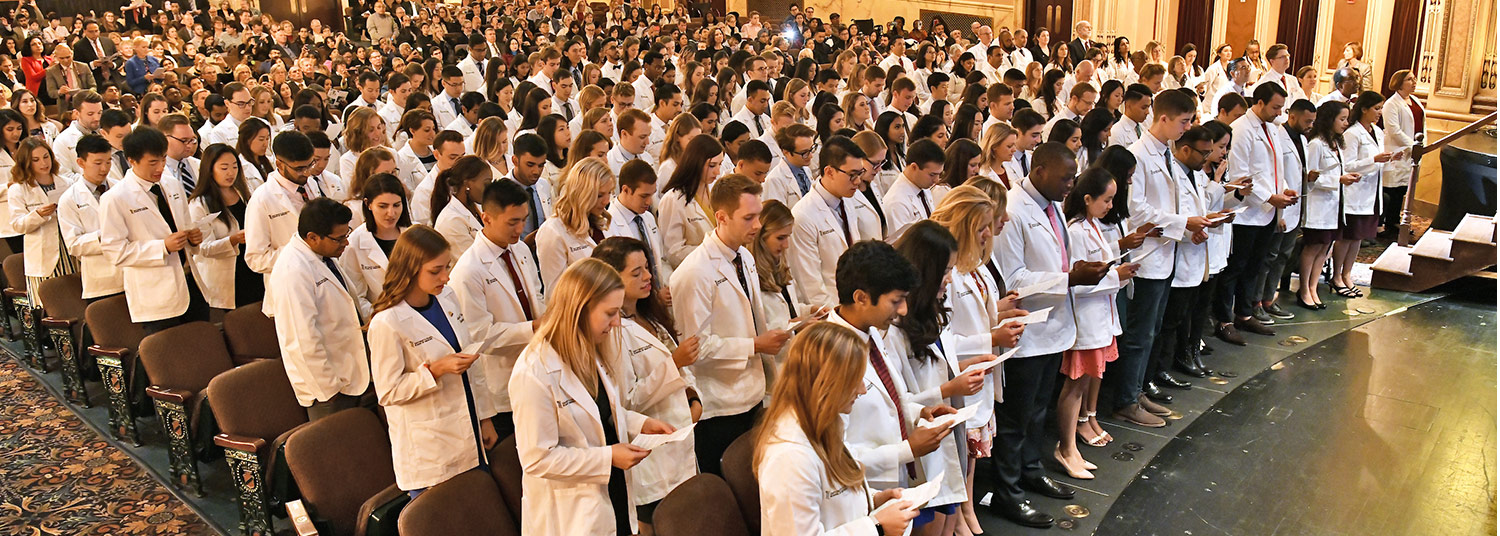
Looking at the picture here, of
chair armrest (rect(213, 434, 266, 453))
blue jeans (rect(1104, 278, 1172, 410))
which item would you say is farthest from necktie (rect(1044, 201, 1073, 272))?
chair armrest (rect(213, 434, 266, 453))

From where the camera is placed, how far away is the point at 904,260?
11.3 ft

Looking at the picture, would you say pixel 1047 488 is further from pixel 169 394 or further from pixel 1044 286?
pixel 169 394

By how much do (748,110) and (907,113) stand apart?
1.74 meters

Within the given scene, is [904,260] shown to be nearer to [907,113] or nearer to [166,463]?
[166,463]

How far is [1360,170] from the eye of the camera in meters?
8.14

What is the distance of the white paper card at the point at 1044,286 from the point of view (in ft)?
15.8

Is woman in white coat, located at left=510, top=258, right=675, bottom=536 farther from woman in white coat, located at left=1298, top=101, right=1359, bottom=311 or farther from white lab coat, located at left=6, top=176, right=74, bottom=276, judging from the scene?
woman in white coat, located at left=1298, top=101, right=1359, bottom=311

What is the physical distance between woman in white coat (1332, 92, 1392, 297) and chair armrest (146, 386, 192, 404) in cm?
770

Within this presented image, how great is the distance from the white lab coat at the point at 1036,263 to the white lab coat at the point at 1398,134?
610 centimetres

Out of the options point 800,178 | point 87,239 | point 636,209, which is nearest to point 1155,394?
point 800,178

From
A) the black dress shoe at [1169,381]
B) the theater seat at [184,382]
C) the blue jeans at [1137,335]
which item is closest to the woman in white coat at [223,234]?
the theater seat at [184,382]

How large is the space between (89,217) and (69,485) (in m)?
1.46

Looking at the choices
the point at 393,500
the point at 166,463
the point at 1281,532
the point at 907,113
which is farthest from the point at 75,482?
the point at 907,113

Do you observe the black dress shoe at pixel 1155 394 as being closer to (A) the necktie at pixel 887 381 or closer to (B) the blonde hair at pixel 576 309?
(A) the necktie at pixel 887 381
